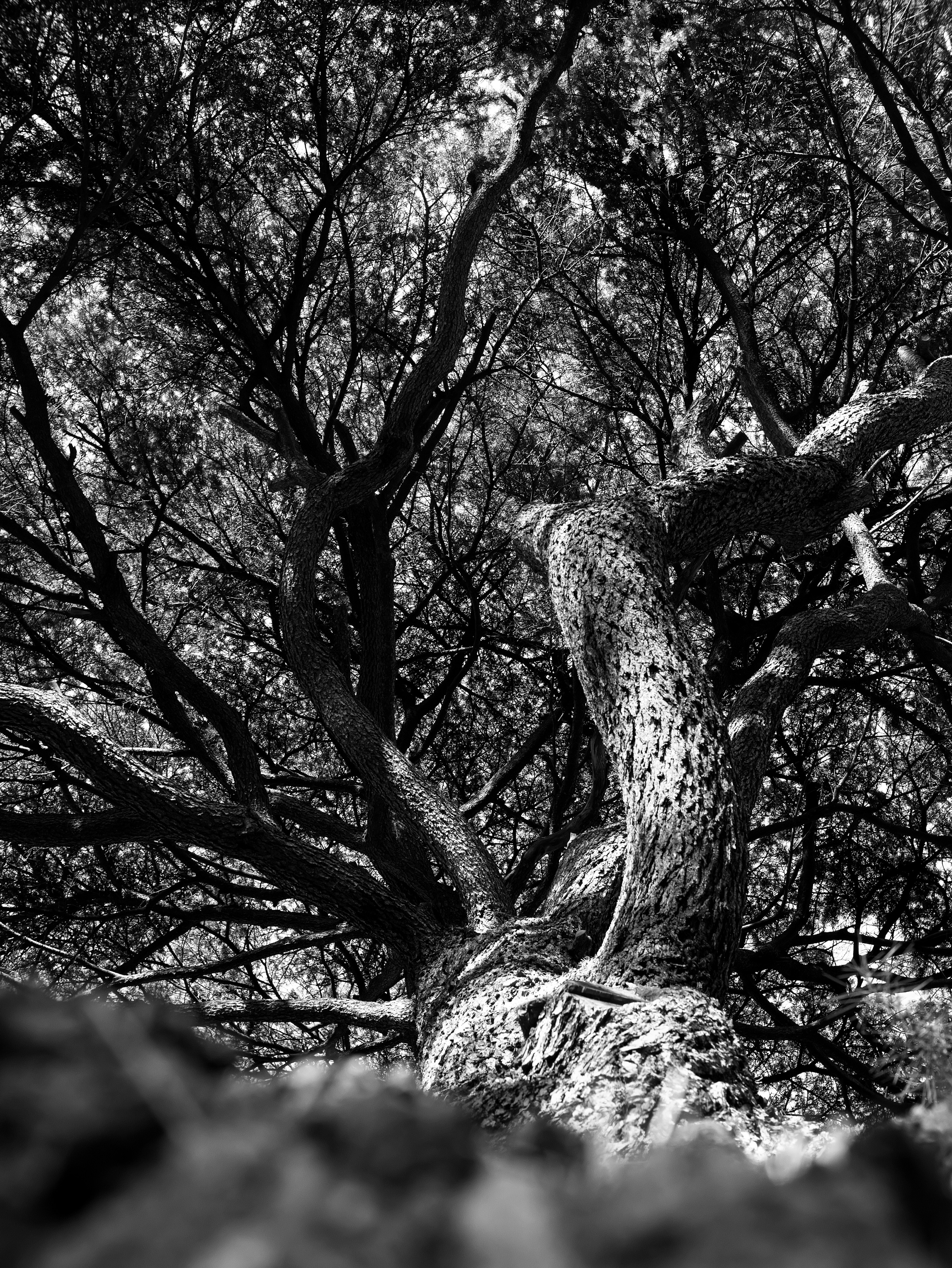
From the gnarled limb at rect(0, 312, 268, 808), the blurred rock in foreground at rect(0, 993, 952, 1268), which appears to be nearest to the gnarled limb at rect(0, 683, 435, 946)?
the gnarled limb at rect(0, 312, 268, 808)

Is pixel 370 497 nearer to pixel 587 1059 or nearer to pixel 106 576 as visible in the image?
pixel 106 576

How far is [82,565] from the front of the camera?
632cm

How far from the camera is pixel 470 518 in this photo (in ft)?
24.2

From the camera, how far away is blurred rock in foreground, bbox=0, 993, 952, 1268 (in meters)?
0.35

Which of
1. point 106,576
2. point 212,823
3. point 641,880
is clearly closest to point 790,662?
point 641,880

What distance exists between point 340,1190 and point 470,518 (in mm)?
7089

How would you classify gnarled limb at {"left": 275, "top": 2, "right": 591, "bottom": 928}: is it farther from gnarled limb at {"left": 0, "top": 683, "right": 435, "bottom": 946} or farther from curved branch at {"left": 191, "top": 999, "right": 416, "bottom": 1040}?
curved branch at {"left": 191, "top": 999, "right": 416, "bottom": 1040}

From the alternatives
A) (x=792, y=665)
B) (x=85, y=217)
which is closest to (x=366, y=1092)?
(x=792, y=665)

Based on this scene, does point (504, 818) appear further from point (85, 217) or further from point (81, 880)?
point (85, 217)

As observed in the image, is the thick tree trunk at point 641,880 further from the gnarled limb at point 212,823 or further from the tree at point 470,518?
the gnarled limb at point 212,823

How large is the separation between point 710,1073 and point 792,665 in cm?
215

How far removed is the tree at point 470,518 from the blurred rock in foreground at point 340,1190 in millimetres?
1726

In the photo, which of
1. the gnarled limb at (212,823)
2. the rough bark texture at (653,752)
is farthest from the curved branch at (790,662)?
the gnarled limb at (212,823)

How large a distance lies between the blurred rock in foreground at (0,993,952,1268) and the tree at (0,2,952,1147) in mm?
1726
